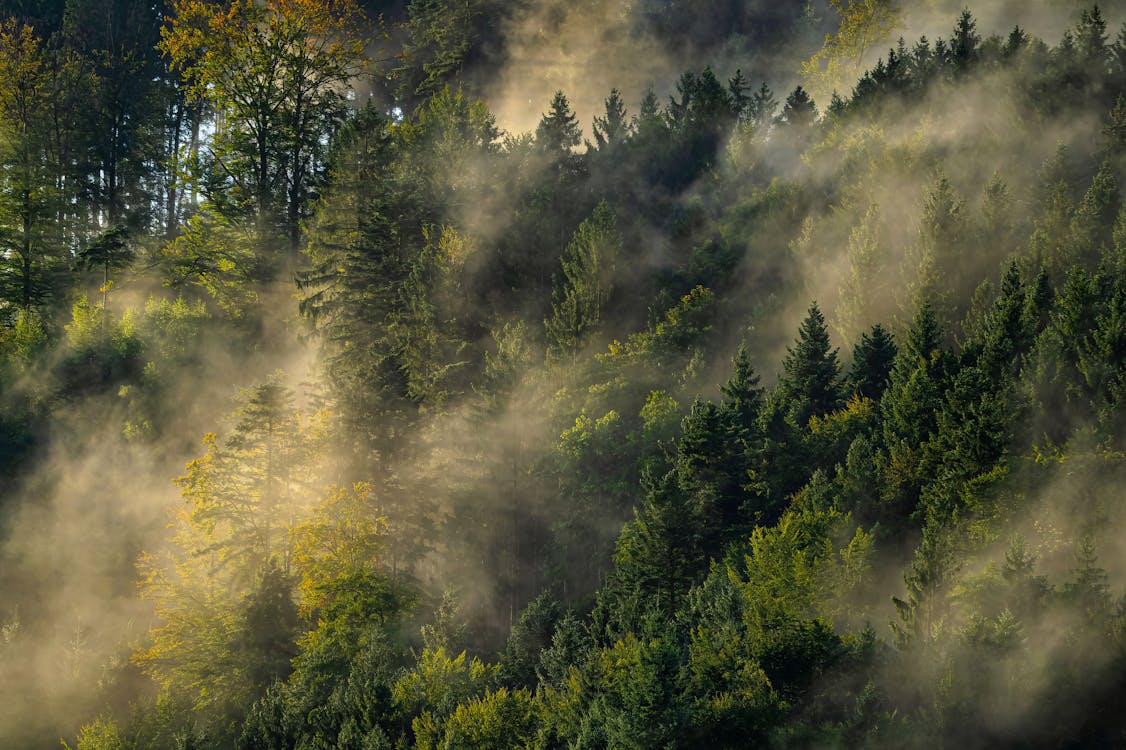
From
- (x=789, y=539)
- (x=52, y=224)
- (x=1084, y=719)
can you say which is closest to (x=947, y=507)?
(x=789, y=539)

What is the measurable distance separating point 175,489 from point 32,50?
29879mm

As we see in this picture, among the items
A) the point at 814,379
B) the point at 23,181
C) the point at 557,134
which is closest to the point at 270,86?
the point at 23,181

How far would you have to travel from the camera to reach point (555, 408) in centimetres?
4338

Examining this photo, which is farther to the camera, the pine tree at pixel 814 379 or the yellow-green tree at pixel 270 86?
the yellow-green tree at pixel 270 86

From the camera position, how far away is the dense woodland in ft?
84.9

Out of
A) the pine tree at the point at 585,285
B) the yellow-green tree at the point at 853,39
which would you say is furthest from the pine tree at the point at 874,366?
the yellow-green tree at the point at 853,39

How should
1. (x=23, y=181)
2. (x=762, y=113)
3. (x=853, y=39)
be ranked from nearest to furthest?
(x=23, y=181) < (x=762, y=113) < (x=853, y=39)

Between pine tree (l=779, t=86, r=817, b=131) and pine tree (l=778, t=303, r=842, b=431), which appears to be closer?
pine tree (l=778, t=303, r=842, b=431)

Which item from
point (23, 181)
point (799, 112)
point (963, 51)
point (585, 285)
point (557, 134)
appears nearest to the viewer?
point (585, 285)

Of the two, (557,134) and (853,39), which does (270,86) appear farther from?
(853,39)

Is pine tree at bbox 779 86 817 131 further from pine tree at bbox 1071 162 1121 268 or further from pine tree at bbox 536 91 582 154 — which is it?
pine tree at bbox 1071 162 1121 268

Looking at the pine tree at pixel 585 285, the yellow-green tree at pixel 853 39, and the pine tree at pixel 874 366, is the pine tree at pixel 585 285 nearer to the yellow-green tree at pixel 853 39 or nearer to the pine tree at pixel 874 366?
the pine tree at pixel 874 366

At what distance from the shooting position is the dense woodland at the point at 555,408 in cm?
2588

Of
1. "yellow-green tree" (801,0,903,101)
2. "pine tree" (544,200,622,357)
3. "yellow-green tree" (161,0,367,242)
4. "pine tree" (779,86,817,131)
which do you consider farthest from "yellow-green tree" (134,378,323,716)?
"yellow-green tree" (801,0,903,101)
